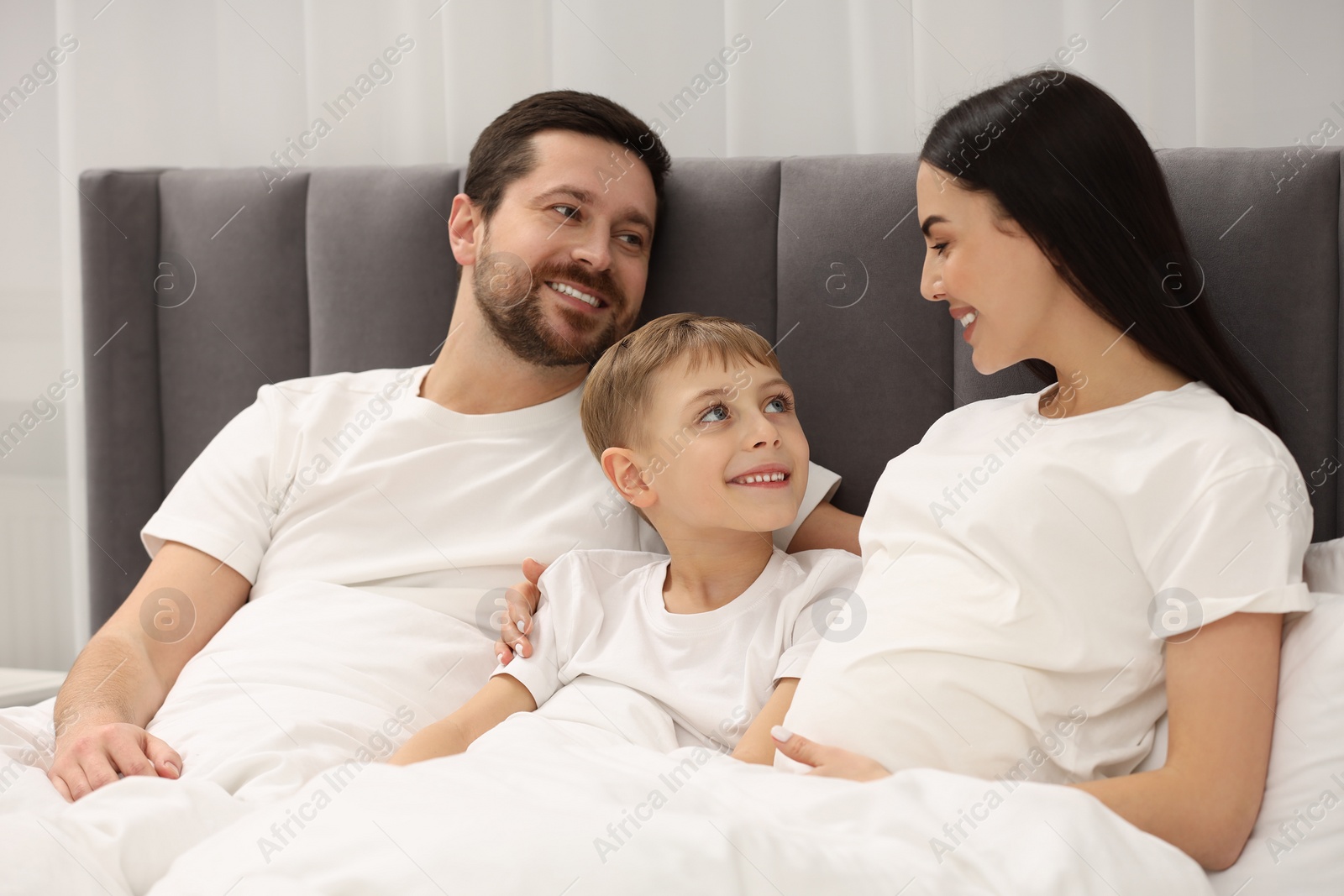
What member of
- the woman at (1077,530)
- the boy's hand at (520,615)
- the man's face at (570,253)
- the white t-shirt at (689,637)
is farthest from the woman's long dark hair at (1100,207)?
the boy's hand at (520,615)

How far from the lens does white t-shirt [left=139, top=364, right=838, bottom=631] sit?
1.36 metres

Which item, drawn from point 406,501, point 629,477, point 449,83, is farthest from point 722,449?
point 449,83

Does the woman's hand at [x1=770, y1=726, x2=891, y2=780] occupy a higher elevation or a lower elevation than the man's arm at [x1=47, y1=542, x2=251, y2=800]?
higher

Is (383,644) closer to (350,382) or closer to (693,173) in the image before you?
(350,382)

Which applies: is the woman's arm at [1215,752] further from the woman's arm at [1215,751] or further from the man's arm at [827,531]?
the man's arm at [827,531]

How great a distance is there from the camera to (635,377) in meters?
1.26

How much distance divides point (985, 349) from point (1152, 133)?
2.11 ft

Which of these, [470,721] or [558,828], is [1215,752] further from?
[470,721]

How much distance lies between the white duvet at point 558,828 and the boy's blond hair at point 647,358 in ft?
1.15

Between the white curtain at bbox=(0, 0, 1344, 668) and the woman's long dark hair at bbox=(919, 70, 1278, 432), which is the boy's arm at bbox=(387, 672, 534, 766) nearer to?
the woman's long dark hair at bbox=(919, 70, 1278, 432)

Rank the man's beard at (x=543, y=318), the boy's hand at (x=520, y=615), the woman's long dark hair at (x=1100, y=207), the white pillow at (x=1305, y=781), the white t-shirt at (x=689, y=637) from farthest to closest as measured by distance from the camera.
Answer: the man's beard at (x=543, y=318)
the boy's hand at (x=520, y=615)
the white t-shirt at (x=689, y=637)
the woman's long dark hair at (x=1100, y=207)
the white pillow at (x=1305, y=781)

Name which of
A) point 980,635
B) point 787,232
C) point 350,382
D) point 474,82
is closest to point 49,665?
point 350,382

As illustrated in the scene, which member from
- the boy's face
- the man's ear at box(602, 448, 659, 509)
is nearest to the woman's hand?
the boy's face

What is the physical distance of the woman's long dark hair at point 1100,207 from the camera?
1026mm
